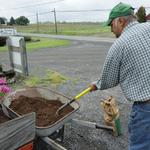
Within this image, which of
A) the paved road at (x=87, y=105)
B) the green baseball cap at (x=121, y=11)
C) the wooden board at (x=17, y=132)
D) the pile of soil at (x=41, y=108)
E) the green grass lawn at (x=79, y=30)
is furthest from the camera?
the green grass lawn at (x=79, y=30)

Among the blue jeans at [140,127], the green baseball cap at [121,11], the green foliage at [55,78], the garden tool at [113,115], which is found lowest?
the green foliage at [55,78]

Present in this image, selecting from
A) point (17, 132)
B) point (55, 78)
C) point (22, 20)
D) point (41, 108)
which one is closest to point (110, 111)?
point (41, 108)

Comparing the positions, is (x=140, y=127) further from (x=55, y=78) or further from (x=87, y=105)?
(x=55, y=78)

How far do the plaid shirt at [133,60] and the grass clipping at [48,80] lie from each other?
5.99m

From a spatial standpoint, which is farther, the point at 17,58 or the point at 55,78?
the point at 17,58

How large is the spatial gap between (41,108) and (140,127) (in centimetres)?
192

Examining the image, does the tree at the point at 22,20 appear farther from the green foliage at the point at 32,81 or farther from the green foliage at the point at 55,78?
the green foliage at the point at 32,81

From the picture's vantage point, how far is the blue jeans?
150 inches

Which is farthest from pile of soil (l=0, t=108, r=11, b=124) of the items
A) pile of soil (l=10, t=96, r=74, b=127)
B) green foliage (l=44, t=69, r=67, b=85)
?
green foliage (l=44, t=69, r=67, b=85)

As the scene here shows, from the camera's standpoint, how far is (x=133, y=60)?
370 cm

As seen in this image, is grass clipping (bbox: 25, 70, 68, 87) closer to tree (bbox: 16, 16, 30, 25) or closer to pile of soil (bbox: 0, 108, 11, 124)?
pile of soil (bbox: 0, 108, 11, 124)

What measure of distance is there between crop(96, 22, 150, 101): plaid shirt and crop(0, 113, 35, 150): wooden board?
1121mm

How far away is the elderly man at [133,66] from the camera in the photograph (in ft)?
12.1

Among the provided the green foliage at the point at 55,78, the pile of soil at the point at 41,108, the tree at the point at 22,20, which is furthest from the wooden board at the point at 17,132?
the tree at the point at 22,20
